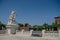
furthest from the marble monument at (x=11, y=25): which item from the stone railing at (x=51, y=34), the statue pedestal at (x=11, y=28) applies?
the stone railing at (x=51, y=34)

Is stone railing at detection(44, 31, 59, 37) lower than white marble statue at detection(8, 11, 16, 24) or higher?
lower

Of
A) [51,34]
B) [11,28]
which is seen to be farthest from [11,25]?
[51,34]

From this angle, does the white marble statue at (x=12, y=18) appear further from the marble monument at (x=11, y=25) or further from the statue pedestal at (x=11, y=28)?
the statue pedestal at (x=11, y=28)

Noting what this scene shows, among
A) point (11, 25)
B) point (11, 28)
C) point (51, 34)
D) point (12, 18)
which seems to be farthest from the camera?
point (12, 18)

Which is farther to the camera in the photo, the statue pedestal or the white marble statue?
the white marble statue

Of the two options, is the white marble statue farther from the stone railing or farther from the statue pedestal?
the stone railing

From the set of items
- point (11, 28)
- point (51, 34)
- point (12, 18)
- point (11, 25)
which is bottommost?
point (51, 34)

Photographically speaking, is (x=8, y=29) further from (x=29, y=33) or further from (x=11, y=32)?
(x=29, y=33)

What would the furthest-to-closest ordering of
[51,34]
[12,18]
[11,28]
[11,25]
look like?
1. [12,18]
2. [11,25]
3. [11,28]
4. [51,34]

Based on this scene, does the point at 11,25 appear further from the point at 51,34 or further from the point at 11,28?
the point at 51,34

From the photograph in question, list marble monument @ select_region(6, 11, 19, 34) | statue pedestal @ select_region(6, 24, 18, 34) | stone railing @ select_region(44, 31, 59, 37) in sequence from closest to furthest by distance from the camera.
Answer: stone railing @ select_region(44, 31, 59, 37) → statue pedestal @ select_region(6, 24, 18, 34) → marble monument @ select_region(6, 11, 19, 34)

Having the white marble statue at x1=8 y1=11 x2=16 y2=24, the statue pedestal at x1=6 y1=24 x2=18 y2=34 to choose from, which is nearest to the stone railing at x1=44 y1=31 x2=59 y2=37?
the statue pedestal at x1=6 y1=24 x2=18 y2=34

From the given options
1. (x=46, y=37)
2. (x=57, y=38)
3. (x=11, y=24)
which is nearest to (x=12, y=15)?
(x=11, y=24)

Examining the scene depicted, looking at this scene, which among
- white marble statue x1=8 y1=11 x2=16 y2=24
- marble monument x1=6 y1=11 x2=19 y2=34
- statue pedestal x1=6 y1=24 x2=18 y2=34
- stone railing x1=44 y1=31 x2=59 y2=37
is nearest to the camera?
stone railing x1=44 y1=31 x2=59 y2=37
